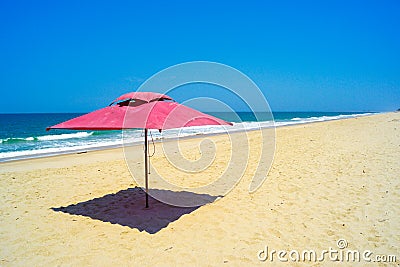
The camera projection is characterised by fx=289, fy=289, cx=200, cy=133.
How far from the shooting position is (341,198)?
5398 millimetres

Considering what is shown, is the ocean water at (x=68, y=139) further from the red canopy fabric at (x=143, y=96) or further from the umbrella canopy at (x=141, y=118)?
the umbrella canopy at (x=141, y=118)

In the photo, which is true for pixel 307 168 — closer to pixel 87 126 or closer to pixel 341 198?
pixel 341 198

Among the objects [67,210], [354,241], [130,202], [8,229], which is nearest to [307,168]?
[354,241]

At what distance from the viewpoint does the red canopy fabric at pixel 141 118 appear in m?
4.15

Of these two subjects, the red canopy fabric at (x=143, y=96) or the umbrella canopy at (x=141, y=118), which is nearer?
the umbrella canopy at (x=141, y=118)

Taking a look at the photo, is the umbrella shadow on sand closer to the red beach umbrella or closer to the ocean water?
the ocean water

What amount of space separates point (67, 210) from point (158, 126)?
2718 mm

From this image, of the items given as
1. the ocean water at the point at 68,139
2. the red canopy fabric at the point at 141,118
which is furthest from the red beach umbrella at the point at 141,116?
the ocean water at the point at 68,139

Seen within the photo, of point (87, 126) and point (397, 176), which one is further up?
point (87, 126)

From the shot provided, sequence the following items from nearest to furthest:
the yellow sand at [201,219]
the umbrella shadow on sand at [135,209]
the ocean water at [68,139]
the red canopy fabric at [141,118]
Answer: the yellow sand at [201,219] → the red canopy fabric at [141,118] → the umbrella shadow on sand at [135,209] → the ocean water at [68,139]

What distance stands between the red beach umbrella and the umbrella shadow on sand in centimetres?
159

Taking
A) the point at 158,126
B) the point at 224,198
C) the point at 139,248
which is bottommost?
the point at 139,248

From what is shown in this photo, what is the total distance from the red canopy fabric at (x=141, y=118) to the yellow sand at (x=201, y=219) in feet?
5.18

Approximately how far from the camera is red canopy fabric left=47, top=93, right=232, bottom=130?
4.15 meters
